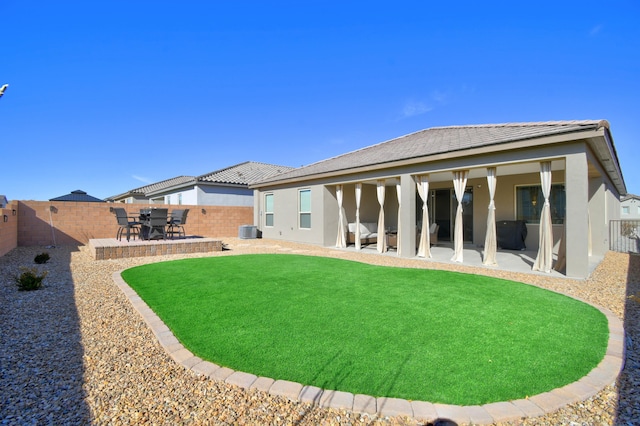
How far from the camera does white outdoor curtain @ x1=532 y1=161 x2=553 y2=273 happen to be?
7145 millimetres

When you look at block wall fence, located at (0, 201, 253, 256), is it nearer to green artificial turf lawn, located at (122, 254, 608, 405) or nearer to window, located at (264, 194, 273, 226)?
window, located at (264, 194, 273, 226)

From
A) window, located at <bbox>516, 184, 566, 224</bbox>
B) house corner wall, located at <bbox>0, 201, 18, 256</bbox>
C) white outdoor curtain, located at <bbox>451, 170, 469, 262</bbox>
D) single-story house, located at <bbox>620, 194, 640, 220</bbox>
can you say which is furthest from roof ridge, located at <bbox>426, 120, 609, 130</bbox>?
single-story house, located at <bbox>620, 194, 640, 220</bbox>

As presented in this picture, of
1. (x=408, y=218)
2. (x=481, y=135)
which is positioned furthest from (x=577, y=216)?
(x=408, y=218)

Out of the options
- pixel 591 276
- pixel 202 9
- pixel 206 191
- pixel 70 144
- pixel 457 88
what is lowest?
pixel 591 276

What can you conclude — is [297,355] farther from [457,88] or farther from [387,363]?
[457,88]

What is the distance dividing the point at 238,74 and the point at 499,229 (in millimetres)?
13274

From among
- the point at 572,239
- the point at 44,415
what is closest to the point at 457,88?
the point at 572,239

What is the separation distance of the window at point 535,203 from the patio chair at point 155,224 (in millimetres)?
13273

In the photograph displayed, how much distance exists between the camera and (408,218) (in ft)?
31.9

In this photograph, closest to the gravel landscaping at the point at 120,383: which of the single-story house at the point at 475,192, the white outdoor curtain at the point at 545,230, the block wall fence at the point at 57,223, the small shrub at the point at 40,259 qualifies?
the white outdoor curtain at the point at 545,230

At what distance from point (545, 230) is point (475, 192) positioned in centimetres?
534

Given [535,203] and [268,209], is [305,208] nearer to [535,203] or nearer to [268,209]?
A: [268,209]

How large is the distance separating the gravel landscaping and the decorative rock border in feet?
0.19

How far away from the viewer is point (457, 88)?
14.4m
